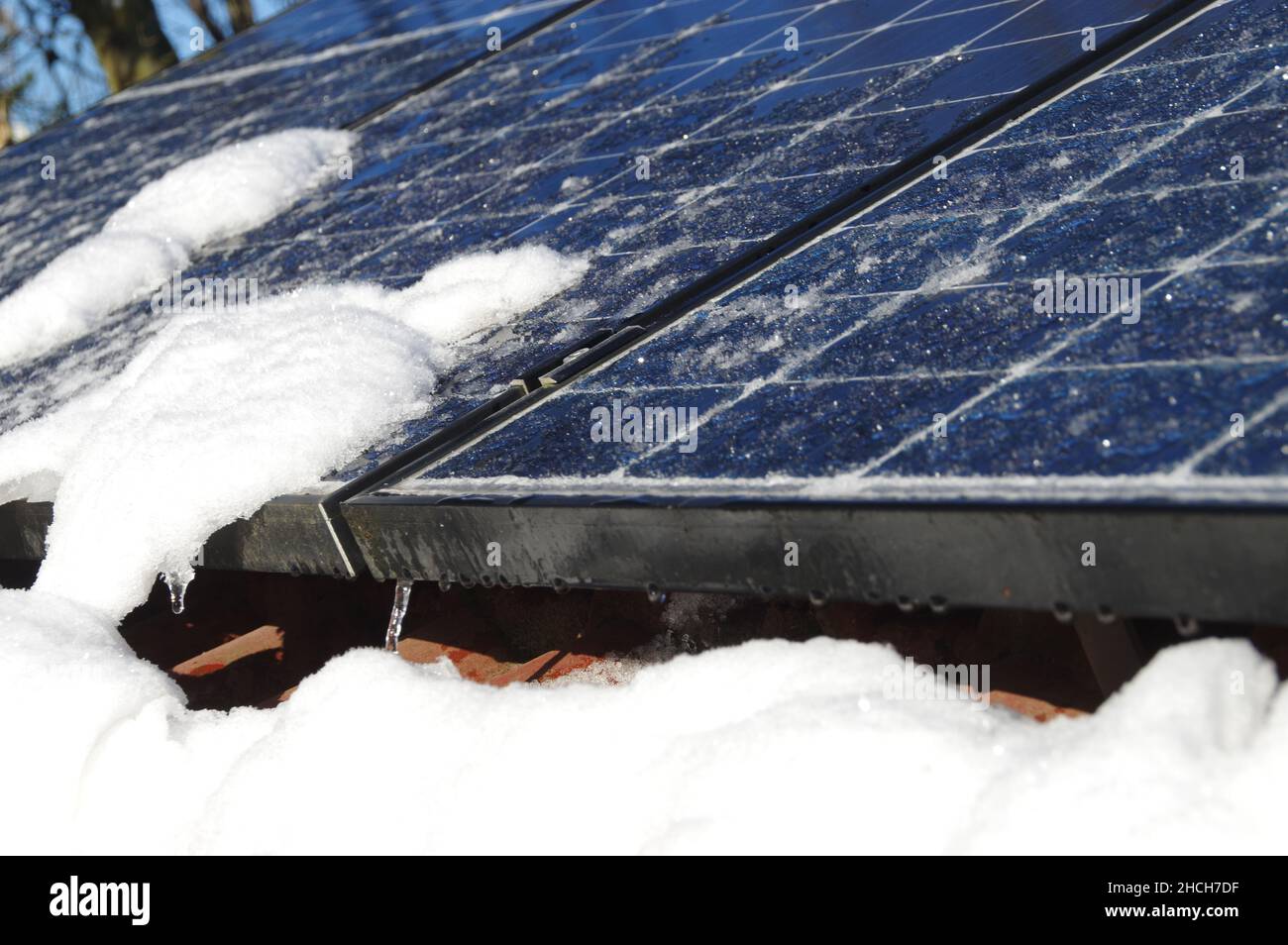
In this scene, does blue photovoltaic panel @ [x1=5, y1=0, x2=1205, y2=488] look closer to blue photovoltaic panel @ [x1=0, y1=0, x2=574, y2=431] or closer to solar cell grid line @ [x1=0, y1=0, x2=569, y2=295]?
blue photovoltaic panel @ [x1=0, y1=0, x2=574, y2=431]

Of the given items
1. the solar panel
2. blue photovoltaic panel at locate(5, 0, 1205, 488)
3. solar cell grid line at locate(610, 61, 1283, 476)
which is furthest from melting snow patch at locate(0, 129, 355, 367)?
solar cell grid line at locate(610, 61, 1283, 476)

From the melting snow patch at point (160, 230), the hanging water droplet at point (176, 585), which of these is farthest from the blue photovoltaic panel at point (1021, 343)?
the melting snow patch at point (160, 230)

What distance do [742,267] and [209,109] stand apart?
20.2ft

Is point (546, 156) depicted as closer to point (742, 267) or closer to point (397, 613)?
point (742, 267)

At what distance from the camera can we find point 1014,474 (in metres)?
1.76

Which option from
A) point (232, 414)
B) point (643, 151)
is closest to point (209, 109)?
point (643, 151)

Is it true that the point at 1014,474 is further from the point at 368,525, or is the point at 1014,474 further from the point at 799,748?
the point at 368,525

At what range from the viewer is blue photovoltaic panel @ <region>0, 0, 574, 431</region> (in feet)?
20.6

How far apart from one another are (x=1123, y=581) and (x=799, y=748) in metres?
0.58

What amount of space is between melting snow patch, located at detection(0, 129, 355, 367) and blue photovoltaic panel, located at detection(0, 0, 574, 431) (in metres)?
0.22

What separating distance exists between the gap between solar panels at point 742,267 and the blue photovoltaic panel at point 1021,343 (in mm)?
65

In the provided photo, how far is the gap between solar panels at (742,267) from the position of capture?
102 inches

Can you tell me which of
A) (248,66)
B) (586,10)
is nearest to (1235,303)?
(586,10)
